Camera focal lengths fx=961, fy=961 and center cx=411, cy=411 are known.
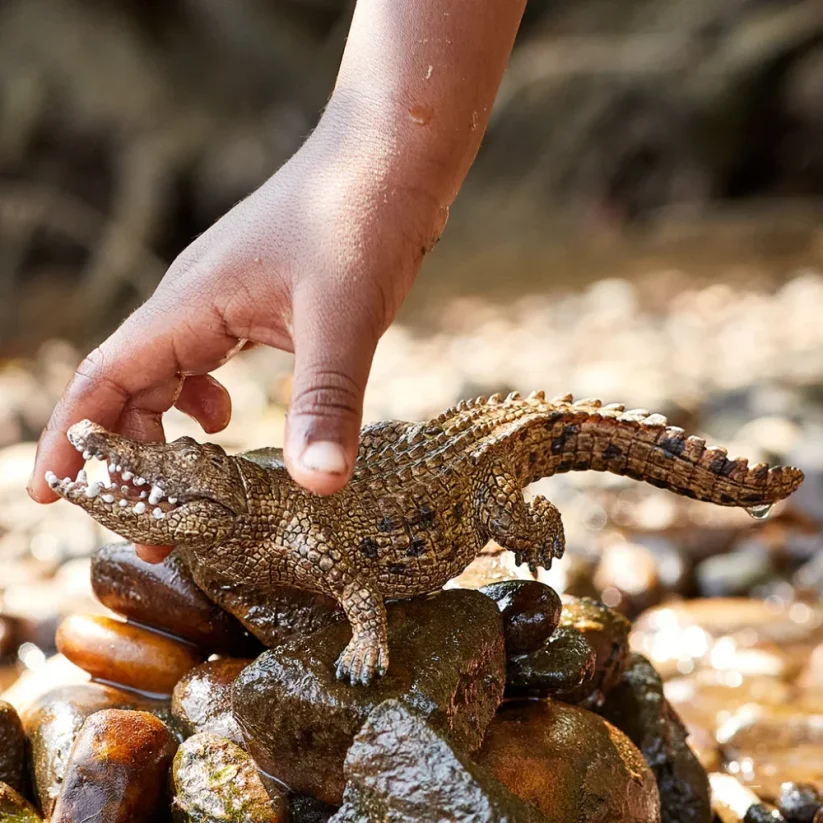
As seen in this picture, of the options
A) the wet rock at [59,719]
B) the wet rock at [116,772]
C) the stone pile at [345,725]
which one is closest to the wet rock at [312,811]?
the stone pile at [345,725]

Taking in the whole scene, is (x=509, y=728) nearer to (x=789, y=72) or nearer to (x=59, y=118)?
(x=789, y=72)

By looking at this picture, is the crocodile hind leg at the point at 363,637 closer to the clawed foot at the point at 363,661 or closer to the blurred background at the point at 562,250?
the clawed foot at the point at 363,661

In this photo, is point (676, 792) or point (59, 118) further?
point (59, 118)

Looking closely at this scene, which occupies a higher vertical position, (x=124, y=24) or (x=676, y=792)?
(x=124, y=24)

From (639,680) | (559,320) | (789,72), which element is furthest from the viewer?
(789,72)

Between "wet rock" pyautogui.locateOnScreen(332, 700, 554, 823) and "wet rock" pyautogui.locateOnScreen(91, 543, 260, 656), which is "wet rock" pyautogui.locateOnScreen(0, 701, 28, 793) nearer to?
"wet rock" pyautogui.locateOnScreen(91, 543, 260, 656)

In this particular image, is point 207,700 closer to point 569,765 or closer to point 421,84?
point 569,765

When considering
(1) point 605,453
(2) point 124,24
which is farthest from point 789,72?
(1) point 605,453
